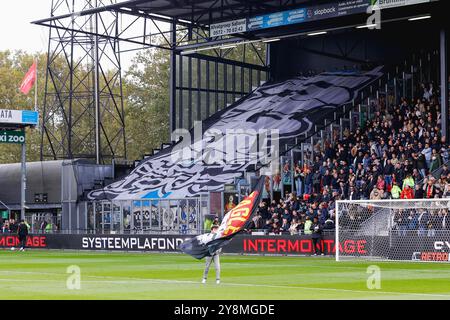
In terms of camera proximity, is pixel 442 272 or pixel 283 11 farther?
pixel 283 11

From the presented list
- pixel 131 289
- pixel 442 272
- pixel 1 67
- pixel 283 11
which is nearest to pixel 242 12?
pixel 283 11

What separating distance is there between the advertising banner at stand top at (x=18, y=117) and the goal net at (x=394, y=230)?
2486 cm

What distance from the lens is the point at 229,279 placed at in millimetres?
27953

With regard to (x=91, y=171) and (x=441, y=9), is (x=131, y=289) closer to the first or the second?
(x=441, y=9)

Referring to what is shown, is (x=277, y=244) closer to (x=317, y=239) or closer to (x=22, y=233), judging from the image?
(x=317, y=239)

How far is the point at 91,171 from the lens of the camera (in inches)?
2469

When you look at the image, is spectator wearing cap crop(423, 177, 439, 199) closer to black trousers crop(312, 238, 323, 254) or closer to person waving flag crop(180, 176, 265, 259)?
black trousers crop(312, 238, 323, 254)

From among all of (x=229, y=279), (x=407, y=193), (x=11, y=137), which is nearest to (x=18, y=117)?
(x=11, y=137)

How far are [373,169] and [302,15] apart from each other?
1032 centimetres

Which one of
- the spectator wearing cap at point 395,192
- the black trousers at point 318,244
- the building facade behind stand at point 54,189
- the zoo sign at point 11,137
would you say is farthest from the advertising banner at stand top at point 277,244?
the zoo sign at point 11,137

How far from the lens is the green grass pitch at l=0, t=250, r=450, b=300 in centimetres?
2219

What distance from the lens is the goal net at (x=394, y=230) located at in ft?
123

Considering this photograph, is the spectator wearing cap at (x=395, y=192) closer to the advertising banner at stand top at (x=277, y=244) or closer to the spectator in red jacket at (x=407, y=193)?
the spectator in red jacket at (x=407, y=193)

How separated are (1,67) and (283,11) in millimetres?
58270
